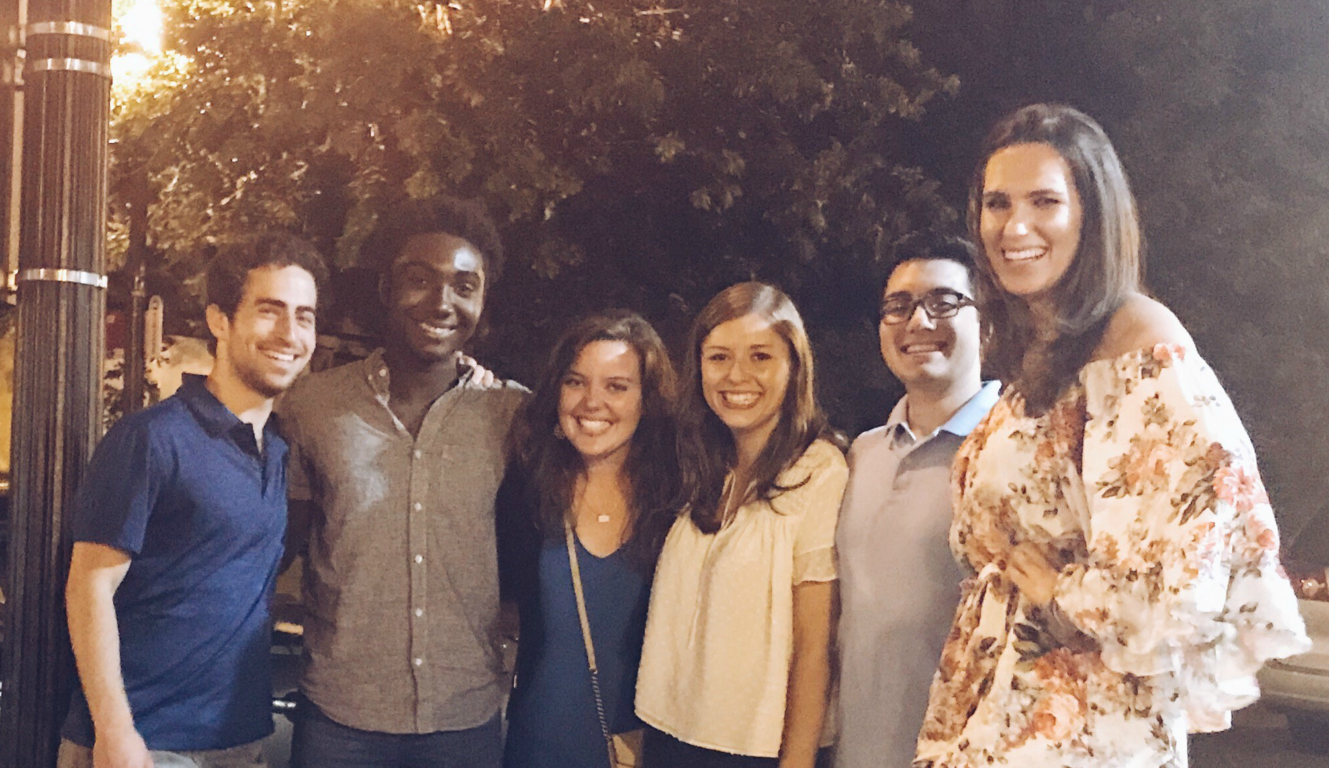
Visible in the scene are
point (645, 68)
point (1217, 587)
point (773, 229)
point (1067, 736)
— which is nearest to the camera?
point (1217, 587)

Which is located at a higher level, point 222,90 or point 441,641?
point 222,90

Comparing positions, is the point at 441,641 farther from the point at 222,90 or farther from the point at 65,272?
the point at 222,90

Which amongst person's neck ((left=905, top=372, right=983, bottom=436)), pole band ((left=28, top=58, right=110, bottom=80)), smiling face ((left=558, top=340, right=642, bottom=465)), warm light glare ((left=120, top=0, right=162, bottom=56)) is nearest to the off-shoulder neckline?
person's neck ((left=905, top=372, right=983, bottom=436))

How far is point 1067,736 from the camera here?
6.20ft

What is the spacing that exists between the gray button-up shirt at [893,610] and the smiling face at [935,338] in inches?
9.5

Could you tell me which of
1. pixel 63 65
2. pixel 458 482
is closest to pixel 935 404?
pixel 458 482

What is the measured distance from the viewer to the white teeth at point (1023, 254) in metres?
2.07

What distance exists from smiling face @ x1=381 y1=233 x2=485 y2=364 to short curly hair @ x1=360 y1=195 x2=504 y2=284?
0.12 ft

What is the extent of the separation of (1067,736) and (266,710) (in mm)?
1995

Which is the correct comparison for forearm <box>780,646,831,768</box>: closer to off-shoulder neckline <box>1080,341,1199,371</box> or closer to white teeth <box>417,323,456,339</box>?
off-shoulder neckline <box>1080,341,1199,371</box>

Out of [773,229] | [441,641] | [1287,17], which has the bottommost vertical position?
[441,641]

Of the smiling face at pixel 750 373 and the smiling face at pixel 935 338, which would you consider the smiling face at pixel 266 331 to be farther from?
the smiling face at pixel 935 338

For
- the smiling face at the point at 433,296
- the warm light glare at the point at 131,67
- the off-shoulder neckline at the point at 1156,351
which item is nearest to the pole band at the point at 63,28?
the smiling face at the point at 433,296

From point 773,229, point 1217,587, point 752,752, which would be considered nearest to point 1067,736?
point 1217,587
